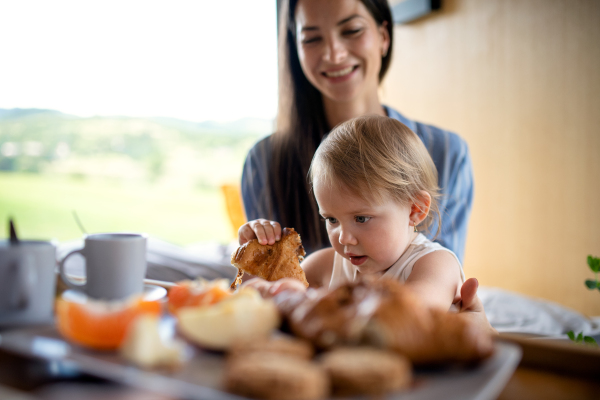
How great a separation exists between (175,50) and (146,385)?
5715 millimetres

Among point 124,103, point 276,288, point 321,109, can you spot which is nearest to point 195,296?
point 276,288

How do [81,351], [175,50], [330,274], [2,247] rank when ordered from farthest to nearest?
1. [175,50]
2. [330,274]
3. [2,247]
4. [81,351]

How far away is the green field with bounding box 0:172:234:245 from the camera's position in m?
6.95

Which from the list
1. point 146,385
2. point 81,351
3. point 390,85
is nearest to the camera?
point 146,385

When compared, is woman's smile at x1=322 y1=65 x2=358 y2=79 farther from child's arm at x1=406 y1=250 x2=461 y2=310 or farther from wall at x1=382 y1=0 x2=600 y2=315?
wall at x1=382 y1=0 x2=600 y2=315

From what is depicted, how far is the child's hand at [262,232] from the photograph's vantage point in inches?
48.1

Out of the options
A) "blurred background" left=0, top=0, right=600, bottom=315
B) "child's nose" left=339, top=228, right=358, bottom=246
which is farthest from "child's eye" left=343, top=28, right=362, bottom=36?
"blurred background" left=0, top=0, right=600, bottom=315

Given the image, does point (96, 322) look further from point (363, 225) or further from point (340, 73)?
point (340, 73)

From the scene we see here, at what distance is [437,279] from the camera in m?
1.10

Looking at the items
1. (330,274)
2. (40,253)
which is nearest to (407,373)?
(40,253)

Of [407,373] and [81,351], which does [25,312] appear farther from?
[407,373]

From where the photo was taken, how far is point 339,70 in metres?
1.87

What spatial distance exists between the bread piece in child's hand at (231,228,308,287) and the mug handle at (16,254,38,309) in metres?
0.51

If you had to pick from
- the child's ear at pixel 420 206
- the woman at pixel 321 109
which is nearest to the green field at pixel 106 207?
the woman at pixel 321 109
